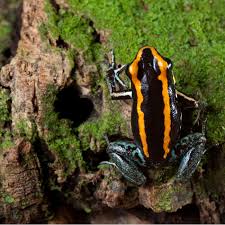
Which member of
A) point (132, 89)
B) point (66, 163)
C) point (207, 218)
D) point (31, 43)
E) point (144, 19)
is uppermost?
point (144, 19)

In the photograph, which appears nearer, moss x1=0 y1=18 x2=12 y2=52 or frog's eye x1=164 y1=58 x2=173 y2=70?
frog's eye x1=164 y1=58 x2=173 y2=70

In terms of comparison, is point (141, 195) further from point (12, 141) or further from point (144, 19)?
point (144, 19)

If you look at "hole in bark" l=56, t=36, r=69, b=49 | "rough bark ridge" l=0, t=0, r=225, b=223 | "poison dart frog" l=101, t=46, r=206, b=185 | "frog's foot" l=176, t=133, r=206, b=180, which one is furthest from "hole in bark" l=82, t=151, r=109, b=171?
"hole in bark" l=56, t=36, r=69, b=49

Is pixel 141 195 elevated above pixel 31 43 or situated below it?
below

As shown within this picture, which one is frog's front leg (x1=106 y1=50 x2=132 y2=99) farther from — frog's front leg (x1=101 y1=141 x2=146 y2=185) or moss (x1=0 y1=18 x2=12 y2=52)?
moss (x1=0 y1=18 x2=12 y2=52)

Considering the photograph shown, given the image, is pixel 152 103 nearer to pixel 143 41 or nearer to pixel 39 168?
pixel 143 41

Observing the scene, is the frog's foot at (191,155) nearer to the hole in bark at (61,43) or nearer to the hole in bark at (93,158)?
the hole in bark at (93,158)

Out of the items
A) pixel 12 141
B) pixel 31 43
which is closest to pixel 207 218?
pixel 12 141
